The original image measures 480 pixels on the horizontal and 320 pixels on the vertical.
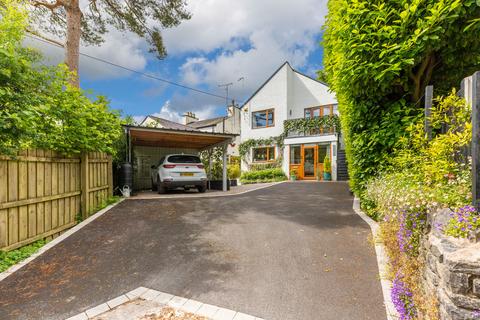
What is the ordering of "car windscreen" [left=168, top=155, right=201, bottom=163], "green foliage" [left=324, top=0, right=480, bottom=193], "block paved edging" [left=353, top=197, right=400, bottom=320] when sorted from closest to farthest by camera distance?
"block paved edging" [left=353, top=197, right=400, bottom=320], "green foliage" [left=324, top=0, right=480, bottom=193], "car windscreen" [left=168, top=155, right=201, bottom=163]

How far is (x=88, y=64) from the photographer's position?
44.1 ft

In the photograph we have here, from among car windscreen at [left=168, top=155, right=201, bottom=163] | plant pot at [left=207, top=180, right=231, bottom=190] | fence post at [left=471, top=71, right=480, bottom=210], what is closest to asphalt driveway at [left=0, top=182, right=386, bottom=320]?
fence post at [left=471, top=71, right=480, bottom=210]

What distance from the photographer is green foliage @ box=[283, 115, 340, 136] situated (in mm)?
15805

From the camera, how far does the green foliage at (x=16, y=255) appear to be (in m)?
3.71

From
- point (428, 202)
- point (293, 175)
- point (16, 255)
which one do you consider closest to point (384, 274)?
point (428, 202)

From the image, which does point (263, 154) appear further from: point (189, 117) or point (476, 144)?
point (476, 144)

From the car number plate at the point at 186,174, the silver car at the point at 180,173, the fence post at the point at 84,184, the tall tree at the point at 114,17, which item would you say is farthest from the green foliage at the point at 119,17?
the fence post at the point at 84,184

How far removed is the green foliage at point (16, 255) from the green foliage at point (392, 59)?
6.44m

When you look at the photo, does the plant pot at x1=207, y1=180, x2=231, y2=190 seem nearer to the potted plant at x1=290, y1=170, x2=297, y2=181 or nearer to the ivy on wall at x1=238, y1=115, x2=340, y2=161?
the potted plant at x1=290, y1=170, x2=297, y2=181

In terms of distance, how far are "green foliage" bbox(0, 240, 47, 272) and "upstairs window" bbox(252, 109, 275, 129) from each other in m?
16.3

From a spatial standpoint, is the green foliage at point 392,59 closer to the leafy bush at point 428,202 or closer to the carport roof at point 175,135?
the leafy bush at point 428,202

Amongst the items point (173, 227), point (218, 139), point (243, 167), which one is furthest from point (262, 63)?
point (173, 227)

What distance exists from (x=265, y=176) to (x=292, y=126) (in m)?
4.14

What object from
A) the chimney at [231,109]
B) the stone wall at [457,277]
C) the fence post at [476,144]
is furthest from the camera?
the chimney at [231,109]
